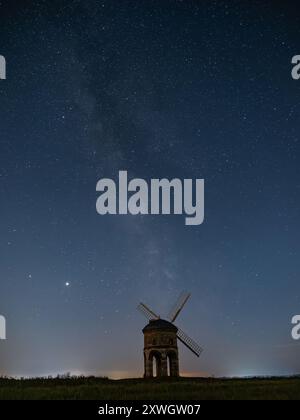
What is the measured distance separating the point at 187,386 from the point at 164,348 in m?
16.7

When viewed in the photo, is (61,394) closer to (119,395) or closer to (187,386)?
(119,395)

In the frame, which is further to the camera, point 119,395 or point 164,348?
point 164,348
